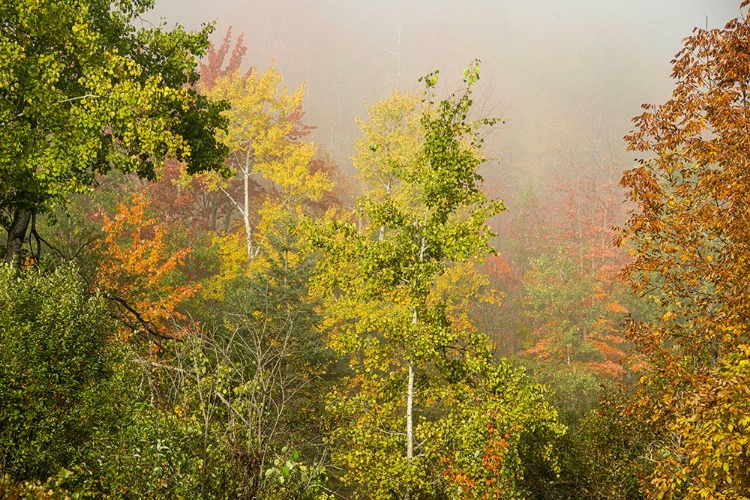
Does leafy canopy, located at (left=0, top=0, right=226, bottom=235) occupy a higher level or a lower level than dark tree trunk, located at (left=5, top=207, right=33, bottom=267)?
higher

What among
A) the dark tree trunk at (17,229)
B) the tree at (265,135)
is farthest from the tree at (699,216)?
the tree at (265,135)

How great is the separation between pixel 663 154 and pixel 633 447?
32.0ft

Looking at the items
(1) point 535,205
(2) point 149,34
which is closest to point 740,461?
(2) point 149,34

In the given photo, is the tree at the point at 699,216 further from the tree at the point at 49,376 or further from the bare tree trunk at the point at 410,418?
the tree at the point at 49,376

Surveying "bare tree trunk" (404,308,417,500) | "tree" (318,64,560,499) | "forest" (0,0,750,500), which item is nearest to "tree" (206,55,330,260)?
"forest" (0,0,750,500)

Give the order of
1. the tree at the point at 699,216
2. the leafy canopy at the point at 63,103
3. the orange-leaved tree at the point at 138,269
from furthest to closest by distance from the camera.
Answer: the orange-leaved tree at the point at 138,269, the tree at the point at 699,216, the leafy canopy at the point at 63,103

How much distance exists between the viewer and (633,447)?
591 inches

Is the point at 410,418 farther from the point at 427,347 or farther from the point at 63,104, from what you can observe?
the point at 63,104

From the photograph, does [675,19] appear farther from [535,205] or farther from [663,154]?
[663,154]

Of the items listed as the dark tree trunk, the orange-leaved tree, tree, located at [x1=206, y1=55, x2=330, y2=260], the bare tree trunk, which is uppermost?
tree, located at [x1=206, y1=55, x2=330, y2=260]

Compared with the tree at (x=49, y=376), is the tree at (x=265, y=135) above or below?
above

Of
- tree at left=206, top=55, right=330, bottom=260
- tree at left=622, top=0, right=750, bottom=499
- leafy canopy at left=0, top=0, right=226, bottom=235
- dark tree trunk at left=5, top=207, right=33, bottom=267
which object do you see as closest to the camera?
leafy canopy at left=0, top=0, right=226, bottom=235

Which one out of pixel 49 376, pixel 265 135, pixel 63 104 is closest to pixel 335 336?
pixel 49 376

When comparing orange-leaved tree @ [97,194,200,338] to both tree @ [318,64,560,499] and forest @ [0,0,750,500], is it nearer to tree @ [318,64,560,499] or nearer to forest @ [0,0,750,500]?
forest @ [0,0,750,500]
